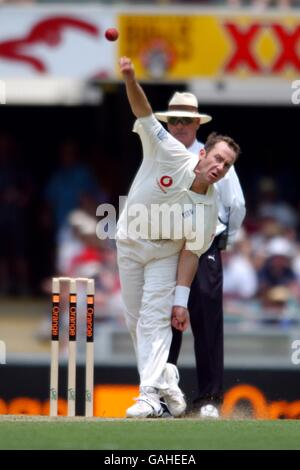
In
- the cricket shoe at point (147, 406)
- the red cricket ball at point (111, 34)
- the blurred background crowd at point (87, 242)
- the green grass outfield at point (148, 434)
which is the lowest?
the green grass outfield at point (148, 434)

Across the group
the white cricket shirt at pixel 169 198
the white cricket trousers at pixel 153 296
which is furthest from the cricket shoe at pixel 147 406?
the white cricket shirt at pixel 169 198

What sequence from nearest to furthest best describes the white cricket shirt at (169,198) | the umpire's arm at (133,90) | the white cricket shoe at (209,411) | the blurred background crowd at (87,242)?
1. the umpire's arm at (133,90)
2. the white cricket shirt at (169,198)
3. the white cricket shoe at (209,411)
4. the blurred background crowd at (87,242)

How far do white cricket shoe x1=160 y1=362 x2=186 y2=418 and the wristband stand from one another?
354mm

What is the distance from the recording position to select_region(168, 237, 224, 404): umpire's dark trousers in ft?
26.7

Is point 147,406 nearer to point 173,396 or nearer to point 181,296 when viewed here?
point 173,396

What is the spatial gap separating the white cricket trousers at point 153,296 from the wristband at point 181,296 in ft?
0.15

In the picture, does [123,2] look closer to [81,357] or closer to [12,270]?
[12,270]

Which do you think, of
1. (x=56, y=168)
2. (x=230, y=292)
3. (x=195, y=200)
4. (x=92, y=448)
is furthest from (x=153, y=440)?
(x=56, y=168)

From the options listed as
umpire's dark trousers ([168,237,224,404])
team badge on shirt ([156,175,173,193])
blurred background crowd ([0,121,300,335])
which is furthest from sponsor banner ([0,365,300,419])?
team badge on shirt ([156,175,173,193])

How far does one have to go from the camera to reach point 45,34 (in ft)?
46.4

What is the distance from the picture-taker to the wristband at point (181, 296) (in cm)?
765

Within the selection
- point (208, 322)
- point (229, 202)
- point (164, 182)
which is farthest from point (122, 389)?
point (164, 182)

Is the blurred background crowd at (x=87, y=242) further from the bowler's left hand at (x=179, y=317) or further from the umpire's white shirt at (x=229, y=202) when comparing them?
the bowler's left hand at (x=179, y=317)

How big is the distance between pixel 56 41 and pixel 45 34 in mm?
132
